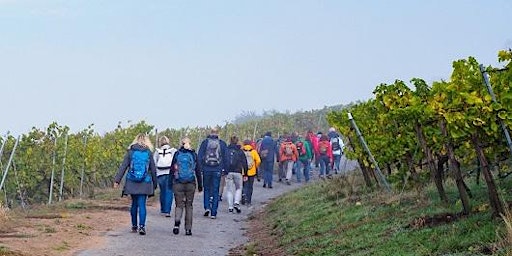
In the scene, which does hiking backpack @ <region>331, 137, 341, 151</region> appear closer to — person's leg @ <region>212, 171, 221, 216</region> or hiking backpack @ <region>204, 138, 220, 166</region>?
person's leg @ <region>212, 171, 221, 216</region>

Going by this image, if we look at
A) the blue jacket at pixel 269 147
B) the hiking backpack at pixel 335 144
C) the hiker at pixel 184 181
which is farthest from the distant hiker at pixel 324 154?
the hiker at pixel 184 181

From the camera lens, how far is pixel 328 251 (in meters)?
10.8

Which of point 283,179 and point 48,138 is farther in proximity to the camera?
point 283,179

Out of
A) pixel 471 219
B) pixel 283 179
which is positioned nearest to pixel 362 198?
pixel 471 219

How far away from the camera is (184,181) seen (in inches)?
571

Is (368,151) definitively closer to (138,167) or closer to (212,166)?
(212,166)

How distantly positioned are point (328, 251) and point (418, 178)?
3.97m

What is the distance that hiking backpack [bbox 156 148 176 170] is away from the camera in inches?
677

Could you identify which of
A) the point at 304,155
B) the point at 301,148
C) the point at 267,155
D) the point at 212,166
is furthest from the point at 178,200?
the point at 304,155

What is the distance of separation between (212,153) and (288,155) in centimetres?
1050

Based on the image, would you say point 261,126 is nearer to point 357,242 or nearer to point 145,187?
point 145,187

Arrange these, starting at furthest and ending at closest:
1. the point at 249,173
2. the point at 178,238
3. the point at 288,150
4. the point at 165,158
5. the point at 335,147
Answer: the point at 335,147
the point at 288,150
the point at 249,173
the point at 165,158
the point at 178,238

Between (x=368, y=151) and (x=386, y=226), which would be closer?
(x=386, y=226)

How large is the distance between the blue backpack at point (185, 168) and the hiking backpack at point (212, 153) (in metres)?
2.97
